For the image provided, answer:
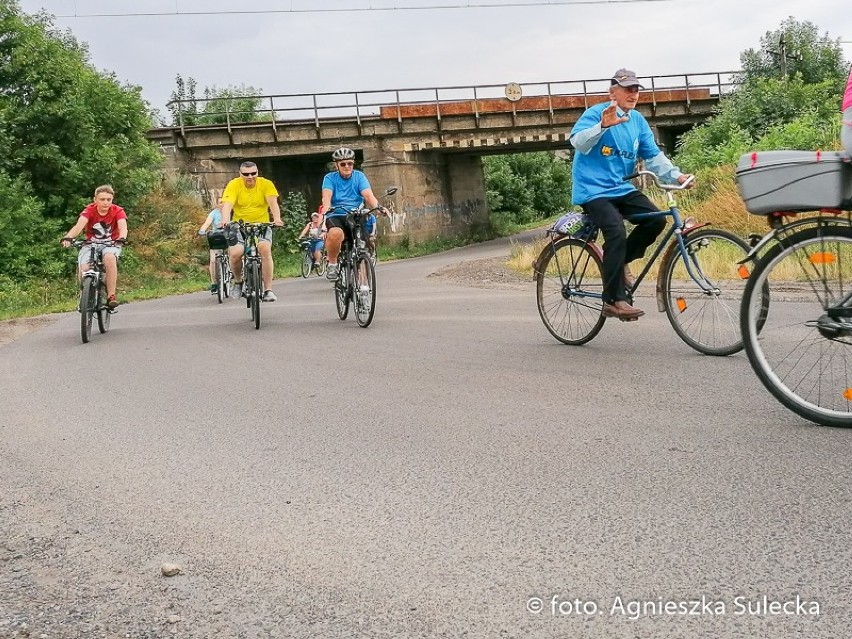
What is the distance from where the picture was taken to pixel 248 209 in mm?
11695

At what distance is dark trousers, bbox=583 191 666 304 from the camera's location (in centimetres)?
681

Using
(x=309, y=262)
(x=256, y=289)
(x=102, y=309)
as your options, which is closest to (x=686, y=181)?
(x=256, y=289)

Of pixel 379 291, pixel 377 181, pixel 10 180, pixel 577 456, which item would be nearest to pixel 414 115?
pixel 377 181

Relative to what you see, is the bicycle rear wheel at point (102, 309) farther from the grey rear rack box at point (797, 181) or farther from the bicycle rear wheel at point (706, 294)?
the grey rear rack box at point (797, 181)

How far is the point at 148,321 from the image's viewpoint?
44.8ft

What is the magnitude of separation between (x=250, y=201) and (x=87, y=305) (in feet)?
7.67

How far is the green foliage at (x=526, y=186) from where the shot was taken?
69.9 metres

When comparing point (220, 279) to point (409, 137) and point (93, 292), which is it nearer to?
point (93, 292)

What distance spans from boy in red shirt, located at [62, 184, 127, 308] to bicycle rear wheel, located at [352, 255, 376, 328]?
336cm

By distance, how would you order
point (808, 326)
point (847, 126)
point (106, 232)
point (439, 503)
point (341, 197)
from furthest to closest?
point (106, 232) < point (341, 197) < point (808, 326) < point (847, 126) < point (439, 503)

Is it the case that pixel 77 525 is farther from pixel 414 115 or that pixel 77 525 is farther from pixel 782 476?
pixel 414 115

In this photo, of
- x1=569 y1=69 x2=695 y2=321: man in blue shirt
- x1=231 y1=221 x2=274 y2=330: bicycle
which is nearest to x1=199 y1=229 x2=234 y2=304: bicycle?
x1=231 y1=221 x2=274 y2=330: bicycle

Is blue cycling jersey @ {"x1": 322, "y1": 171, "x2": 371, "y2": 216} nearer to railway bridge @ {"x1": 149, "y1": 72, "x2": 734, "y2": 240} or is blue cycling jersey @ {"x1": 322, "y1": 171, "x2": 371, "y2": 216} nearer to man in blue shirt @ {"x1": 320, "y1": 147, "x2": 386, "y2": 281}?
man in blue shirt @ {"x1": 320, "y1": 147, "x2": 386, "y2": 281}

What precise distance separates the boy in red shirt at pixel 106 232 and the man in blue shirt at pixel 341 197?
286 centimetres
